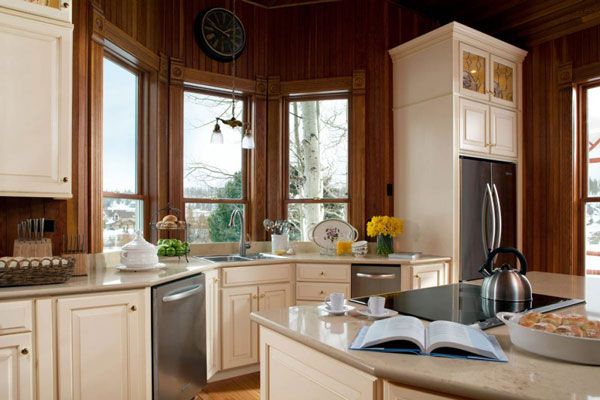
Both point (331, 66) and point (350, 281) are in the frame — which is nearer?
point (350, 281)

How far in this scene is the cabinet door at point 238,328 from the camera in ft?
10.1

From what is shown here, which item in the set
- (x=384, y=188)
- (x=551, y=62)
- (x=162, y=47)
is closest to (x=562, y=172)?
(x=551, y=62)

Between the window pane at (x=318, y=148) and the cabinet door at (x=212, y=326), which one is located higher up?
the window pane at (x=318, y=148)

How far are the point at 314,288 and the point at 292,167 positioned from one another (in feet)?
3.98

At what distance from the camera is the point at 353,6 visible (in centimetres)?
396

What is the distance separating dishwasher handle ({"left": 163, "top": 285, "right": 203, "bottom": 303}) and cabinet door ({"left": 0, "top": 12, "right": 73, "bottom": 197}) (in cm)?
77

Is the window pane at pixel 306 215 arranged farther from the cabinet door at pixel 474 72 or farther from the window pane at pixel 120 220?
the cabinet door at pixel 474 72

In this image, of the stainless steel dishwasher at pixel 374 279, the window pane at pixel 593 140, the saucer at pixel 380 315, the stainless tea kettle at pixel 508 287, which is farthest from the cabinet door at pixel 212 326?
the window pane at pixel 593 140

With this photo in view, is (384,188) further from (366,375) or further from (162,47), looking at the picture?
(366,375)

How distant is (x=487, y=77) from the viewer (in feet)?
12.2

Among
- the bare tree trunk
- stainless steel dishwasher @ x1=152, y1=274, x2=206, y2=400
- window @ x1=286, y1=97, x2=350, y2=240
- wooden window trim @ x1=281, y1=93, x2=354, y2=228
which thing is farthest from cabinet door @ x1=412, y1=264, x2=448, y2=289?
stainless steel dishwasher @ x1=152, y1=274, x2=206, y2=400

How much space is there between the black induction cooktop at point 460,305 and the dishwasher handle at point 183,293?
45.7 inches

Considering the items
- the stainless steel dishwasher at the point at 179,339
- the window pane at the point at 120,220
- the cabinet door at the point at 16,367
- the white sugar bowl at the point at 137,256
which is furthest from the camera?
the window pane at the point at 120,220

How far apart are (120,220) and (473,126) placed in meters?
2.84
